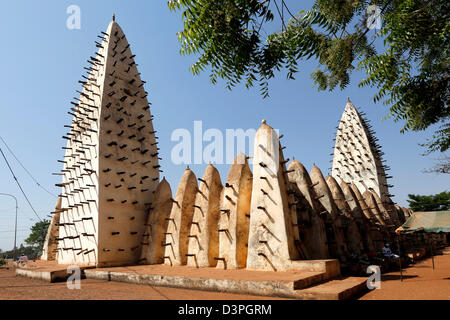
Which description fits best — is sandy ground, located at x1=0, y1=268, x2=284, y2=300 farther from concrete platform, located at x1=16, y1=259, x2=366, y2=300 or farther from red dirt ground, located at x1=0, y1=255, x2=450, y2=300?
concrete platform, located at x1=16, y1=259, x2=366, y2=300

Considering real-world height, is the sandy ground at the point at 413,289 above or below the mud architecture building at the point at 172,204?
below

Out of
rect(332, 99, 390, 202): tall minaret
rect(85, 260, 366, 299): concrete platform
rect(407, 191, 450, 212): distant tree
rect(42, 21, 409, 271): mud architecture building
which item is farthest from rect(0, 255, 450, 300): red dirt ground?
rect(407, 191, 450, 212): distant tree

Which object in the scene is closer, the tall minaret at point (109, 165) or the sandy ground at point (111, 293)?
the sandy ground at point (111, 293)

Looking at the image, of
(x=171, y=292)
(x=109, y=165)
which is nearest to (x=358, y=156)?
(x=109, y=165)

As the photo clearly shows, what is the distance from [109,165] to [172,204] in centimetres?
417

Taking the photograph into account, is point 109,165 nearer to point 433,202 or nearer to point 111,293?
point 111,293

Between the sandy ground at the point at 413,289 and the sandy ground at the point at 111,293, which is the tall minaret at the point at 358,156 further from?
the sandy ground at the point at 111,293

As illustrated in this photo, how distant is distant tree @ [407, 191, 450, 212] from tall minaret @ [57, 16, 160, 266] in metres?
46.2

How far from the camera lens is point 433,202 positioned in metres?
46.5

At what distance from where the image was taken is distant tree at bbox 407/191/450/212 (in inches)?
1821

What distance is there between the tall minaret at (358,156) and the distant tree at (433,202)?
83.3ft

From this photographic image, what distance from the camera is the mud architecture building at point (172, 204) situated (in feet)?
38.7

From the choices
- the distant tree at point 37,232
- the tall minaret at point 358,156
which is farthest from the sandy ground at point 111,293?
the distant tree at point 37,232

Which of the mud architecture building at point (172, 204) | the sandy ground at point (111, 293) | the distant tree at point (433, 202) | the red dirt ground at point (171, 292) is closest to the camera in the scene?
the red dirt ground at point (171, 292)
